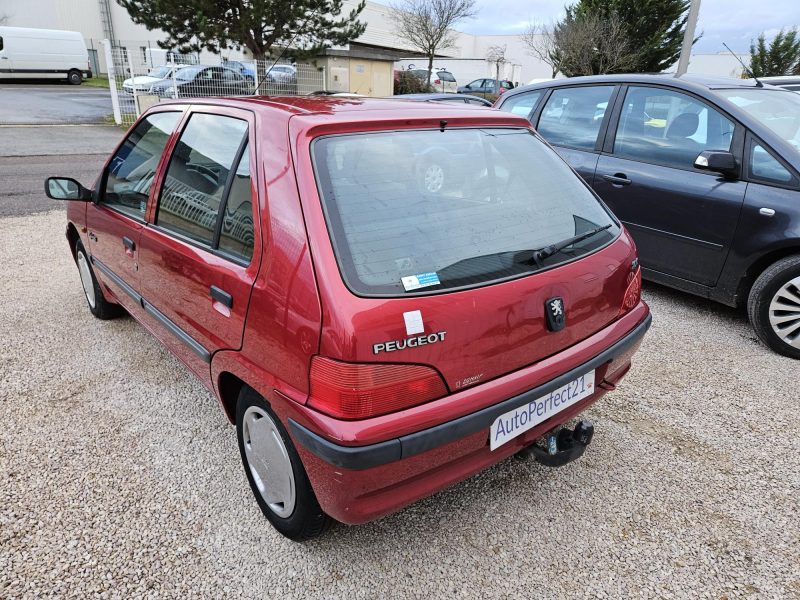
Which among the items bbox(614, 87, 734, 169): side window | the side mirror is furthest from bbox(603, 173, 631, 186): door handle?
the side mirror

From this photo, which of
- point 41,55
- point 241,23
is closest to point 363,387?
point 241,23

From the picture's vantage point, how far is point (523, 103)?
5.56 meters

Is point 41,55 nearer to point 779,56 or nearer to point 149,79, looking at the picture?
point 149,79

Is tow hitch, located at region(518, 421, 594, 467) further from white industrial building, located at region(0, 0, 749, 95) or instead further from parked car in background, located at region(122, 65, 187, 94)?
white industrial building, located at region(0, 0, 749, 95)

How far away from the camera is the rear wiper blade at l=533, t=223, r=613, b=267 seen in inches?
79.0

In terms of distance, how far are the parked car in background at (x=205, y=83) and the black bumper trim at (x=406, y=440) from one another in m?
15.2

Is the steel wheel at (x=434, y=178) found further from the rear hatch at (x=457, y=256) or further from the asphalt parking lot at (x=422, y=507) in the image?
the asphalt parking lot at (x=422, y=507)

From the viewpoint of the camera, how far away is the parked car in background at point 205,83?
15.1 meters

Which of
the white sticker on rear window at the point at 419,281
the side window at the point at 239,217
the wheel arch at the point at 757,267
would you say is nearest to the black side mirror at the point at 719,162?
the wheel arch at the point at 757,267

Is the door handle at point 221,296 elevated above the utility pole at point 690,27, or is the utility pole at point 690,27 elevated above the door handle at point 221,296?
the utility pole at point 690,27

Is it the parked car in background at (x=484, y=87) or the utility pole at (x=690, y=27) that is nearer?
the utility pole at (x=690, y=27)

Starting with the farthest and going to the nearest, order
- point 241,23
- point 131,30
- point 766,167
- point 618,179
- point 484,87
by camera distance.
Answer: point 131,30 < point 484,87 < point 241,23 < point 618,179 < point 766,167

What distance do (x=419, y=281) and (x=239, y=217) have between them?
77cm

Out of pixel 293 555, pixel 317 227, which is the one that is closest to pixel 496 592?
pixel 293 555
